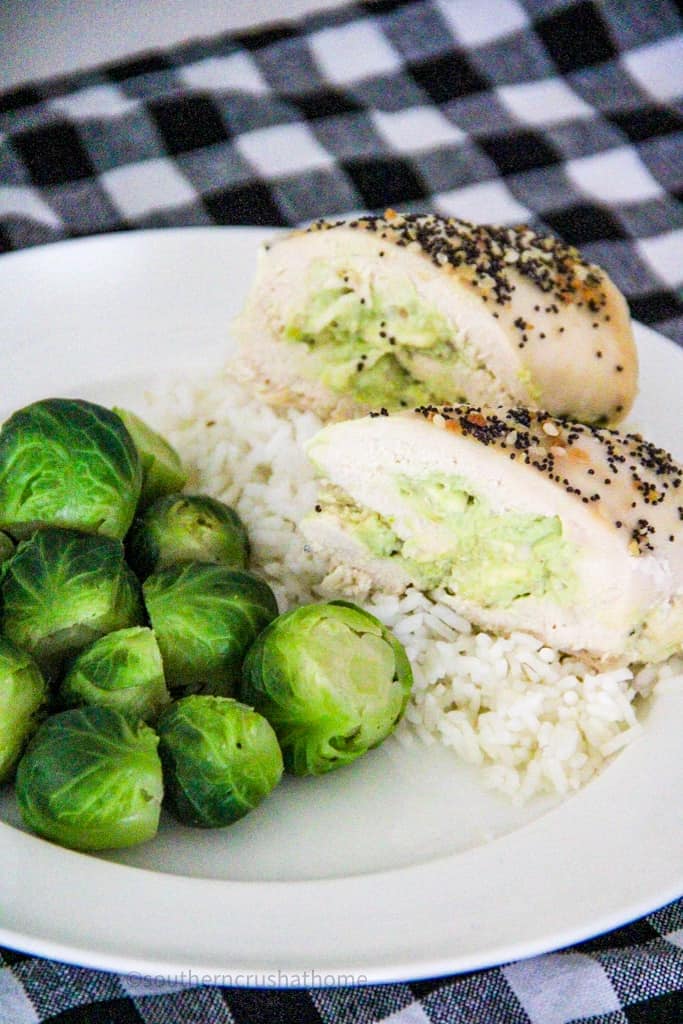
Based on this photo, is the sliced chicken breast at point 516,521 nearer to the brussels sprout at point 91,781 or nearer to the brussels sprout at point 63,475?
the brussels sprout at point 63,475

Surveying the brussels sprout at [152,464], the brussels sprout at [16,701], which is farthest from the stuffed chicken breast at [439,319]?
the brussels sprout at [16,701]

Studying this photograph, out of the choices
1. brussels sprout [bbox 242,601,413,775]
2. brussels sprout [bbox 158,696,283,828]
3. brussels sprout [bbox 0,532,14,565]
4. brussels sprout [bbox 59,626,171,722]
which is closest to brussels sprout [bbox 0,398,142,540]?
brussels sprout [bbox 0,532,14,565]

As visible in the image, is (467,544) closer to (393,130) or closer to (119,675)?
(119,675)

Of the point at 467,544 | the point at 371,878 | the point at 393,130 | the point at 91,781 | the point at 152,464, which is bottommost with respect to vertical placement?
the point at 393,130

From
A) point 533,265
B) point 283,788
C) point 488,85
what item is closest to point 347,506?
point 283,788

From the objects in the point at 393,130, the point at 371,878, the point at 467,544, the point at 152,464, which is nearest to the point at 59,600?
the point at 152,464

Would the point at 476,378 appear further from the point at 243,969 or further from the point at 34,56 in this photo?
the point at 34,56

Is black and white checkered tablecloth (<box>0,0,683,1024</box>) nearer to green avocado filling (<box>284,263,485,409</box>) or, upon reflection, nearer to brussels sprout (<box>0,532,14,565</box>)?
green avocado filling (<box>284,263,485,409</box>)
